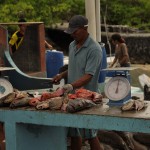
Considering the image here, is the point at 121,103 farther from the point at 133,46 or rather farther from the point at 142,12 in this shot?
the point at 142,12

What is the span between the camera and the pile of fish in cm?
336

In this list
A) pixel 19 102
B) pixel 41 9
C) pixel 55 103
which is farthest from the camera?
pixel 41 9

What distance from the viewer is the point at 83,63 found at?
4.12 m

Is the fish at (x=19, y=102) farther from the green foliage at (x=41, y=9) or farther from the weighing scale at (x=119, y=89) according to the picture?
the green foliage at (x=41, y=9)

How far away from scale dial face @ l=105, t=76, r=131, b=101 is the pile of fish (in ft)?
0.51

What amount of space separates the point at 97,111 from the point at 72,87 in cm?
52

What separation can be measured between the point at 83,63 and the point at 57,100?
792 millimetres

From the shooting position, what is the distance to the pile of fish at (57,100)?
3355 millimetres

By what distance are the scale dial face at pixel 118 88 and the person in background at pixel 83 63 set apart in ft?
1.63

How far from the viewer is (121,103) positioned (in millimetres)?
3424

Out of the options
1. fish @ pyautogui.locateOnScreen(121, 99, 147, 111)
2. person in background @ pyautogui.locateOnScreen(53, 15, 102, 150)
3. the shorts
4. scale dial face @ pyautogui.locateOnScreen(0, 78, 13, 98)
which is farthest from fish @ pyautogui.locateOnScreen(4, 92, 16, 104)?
fish @ pyautogui.locateOnScreen(121, 99, 147, 111)

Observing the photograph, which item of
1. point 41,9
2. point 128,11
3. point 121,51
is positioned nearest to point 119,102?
point 121,51

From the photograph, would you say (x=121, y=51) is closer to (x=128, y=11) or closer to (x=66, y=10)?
(x=66, y=10)

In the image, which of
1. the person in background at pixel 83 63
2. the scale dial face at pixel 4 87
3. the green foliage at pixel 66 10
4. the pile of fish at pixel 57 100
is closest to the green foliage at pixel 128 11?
the green foliage at pixel 66 10
